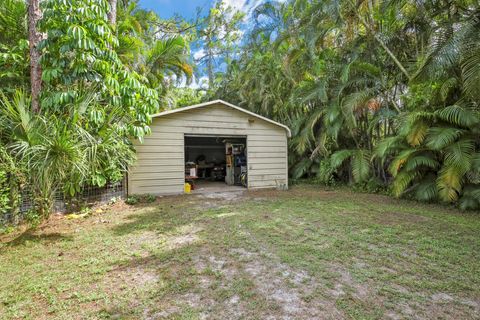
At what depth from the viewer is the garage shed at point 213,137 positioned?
678 centimetres

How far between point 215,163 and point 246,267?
1045cm

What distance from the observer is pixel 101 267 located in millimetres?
2797

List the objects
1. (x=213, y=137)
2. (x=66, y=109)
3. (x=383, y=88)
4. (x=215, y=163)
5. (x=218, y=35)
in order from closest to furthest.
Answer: (x=66, y=109) → (x=383, y=88) → (x=213, y=137) → (x=215, y=163) → (x=218, y=35)

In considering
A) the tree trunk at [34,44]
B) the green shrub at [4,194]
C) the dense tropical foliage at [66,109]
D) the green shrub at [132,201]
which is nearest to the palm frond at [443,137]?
the dense tropical foliage at [66,109]

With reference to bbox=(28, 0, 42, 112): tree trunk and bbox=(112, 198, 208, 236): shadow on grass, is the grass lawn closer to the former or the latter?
A: bbox=(112, 198, 208, 236): shadow on grass

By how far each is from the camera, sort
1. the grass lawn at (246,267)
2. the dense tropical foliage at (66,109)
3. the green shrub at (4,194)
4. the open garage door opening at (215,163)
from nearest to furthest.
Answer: the grass lawn at (246,267)
the dense tropical foliage at (66,109)
the green shrub at (4,194)
the open garage door opening at (215,163)

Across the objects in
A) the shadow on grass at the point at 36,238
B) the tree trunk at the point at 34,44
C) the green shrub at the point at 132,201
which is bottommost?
the shadow on grass at the point at 36,238

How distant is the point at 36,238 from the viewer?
12.0 feet

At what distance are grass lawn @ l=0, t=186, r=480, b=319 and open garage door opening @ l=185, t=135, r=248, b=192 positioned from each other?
440cm

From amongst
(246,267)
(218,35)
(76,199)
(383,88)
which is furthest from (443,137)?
(218,35)

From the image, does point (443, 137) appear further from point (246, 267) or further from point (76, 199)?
point (76, 199)

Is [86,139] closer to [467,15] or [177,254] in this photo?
[177,254]

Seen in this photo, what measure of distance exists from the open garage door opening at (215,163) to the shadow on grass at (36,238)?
448 cm

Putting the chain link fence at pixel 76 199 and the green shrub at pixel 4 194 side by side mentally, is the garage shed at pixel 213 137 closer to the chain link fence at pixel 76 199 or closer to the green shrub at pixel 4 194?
the chain link fence at pixel 76 199
